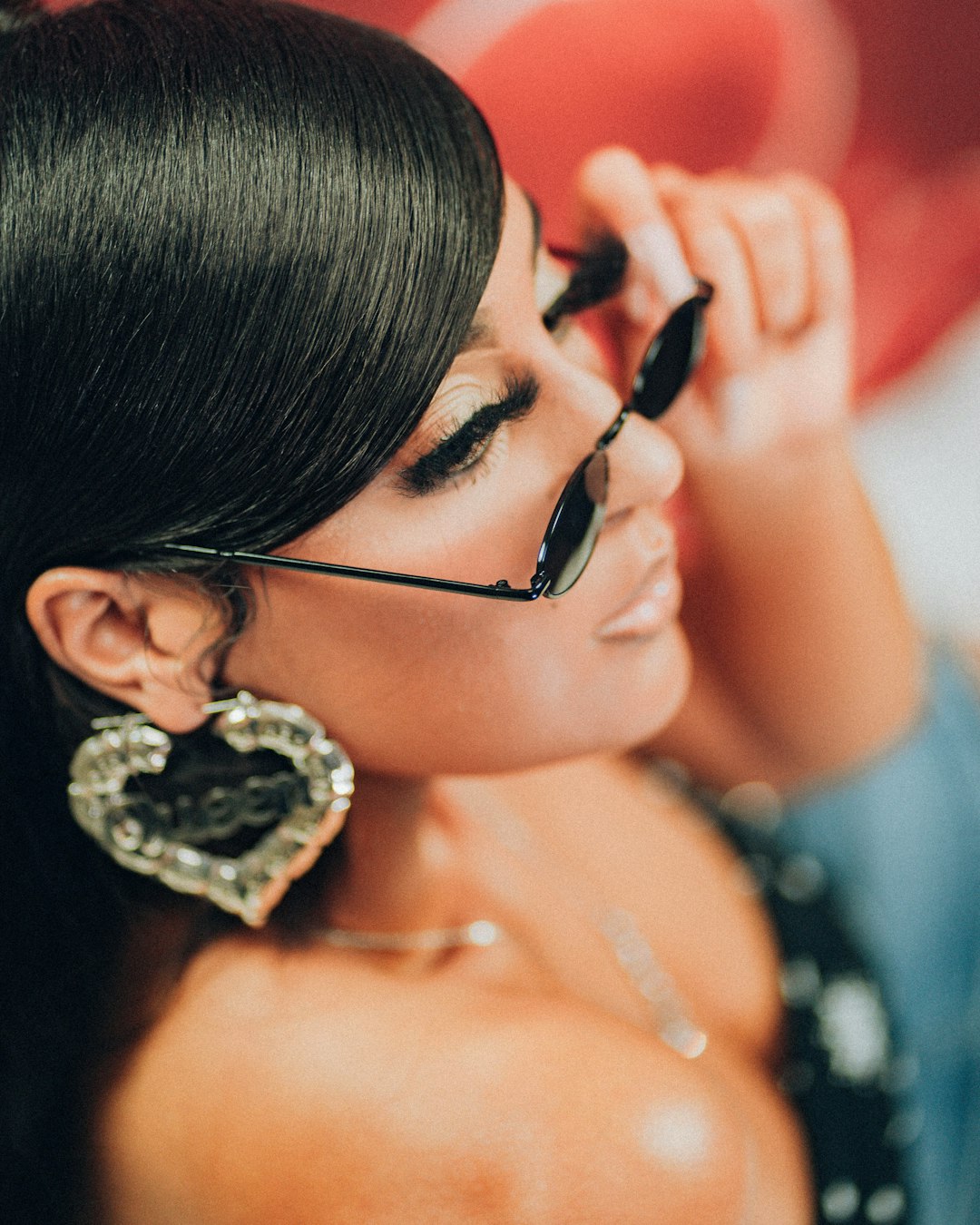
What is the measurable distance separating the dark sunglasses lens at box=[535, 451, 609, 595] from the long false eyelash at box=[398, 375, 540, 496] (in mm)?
70

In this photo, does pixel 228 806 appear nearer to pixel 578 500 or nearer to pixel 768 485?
pixel 578 500

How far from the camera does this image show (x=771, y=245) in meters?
1.08

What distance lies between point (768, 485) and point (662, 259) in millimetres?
336

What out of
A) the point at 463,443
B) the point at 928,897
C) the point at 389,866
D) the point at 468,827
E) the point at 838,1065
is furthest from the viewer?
the point at 928,897

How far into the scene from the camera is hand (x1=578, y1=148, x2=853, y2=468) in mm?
1045

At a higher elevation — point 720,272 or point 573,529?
point 720,272

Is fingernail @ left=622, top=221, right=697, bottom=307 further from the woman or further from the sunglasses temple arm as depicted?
the sunglasses temple arm

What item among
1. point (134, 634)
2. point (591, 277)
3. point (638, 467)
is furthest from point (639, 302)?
point (134, 634)

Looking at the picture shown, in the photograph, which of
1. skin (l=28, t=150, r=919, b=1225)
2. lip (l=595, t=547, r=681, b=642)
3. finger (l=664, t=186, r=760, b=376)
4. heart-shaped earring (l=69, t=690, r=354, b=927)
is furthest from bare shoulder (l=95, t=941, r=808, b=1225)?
finger (l=664, t=186, r=760, b=376)

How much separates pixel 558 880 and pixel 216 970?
458 mm

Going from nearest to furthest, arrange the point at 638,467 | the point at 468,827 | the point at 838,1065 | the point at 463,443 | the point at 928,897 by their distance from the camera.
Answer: the point at 463,443, the point at 638,467, the point at 838,1065, the point at 468,827, the point at 928,897

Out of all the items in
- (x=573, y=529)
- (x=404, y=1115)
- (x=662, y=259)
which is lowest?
(x=404, y=1115)

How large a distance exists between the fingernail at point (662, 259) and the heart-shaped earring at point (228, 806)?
57cm

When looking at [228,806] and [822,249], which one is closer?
[228,806]
